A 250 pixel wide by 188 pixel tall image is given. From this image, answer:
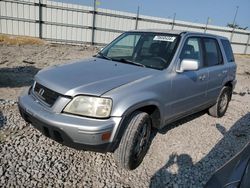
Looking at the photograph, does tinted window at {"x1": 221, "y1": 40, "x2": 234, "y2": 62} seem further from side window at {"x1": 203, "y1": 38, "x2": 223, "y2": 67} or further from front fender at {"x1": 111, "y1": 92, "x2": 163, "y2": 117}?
front fender at {"x1": 111, "y1": 92, "x2": 163, "y2": 117}

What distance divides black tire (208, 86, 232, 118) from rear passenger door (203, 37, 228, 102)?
255 millimetres

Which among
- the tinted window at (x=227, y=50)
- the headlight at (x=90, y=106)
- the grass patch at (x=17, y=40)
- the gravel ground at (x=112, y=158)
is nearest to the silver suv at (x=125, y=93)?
the headlight at (x=90, y=106)

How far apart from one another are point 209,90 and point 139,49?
158 cm

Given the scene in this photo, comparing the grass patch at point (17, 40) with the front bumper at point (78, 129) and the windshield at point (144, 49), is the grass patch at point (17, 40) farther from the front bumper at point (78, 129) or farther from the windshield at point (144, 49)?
the front bumper at point (78, 129)

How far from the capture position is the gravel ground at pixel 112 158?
2.78 metres

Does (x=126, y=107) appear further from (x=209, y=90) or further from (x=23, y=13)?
(x=23, y=13)

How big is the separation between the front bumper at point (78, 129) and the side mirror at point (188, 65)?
1381 millimetres

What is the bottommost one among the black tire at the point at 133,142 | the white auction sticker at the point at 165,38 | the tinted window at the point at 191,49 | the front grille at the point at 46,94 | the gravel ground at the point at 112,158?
the gravel ground at the point at 112,158

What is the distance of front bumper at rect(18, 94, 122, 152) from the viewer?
2480 mm

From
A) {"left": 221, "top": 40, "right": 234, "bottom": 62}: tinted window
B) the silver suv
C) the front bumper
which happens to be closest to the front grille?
the silver suv

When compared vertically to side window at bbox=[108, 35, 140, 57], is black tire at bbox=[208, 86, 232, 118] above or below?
below

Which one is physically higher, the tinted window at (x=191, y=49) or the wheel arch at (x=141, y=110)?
the tinted window at (x=191, y=49)

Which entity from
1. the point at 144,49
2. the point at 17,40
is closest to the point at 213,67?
the point at 144,49

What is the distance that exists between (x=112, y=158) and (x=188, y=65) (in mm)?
1674
